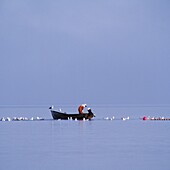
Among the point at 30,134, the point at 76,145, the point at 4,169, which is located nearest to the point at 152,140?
the point at 76,145

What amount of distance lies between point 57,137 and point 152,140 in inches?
304

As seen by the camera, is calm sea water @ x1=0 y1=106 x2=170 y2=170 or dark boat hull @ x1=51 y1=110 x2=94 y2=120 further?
dark boat hull @ x1=51 y1=110 x2=94 y2=120

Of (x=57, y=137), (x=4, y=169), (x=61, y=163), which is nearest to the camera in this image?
(x=4, y=169)

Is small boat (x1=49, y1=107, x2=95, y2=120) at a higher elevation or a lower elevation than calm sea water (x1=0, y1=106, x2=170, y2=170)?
higher

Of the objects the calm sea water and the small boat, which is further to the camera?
the small boat

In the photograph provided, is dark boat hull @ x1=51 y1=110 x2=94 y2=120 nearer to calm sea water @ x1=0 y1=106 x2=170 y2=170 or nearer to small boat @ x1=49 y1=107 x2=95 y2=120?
small boat @ x1=49 y1=107 x2=95 y2=120

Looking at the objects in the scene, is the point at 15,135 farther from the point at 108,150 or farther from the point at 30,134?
the point at 108,150

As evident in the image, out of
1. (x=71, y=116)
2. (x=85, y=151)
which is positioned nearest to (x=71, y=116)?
(x=71, y=116)

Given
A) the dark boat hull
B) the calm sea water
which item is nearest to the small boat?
the dark boat hull


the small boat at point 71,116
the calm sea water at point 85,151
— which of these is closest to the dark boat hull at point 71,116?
the small boat at point 71,116

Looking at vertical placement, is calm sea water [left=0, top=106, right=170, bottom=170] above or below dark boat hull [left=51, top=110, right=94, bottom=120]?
below

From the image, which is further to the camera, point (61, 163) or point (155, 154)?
point (155, 154)

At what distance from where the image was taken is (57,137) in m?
44.1

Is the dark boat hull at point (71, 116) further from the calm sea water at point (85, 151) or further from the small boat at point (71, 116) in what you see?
the calm sea water at point (85, 151)
